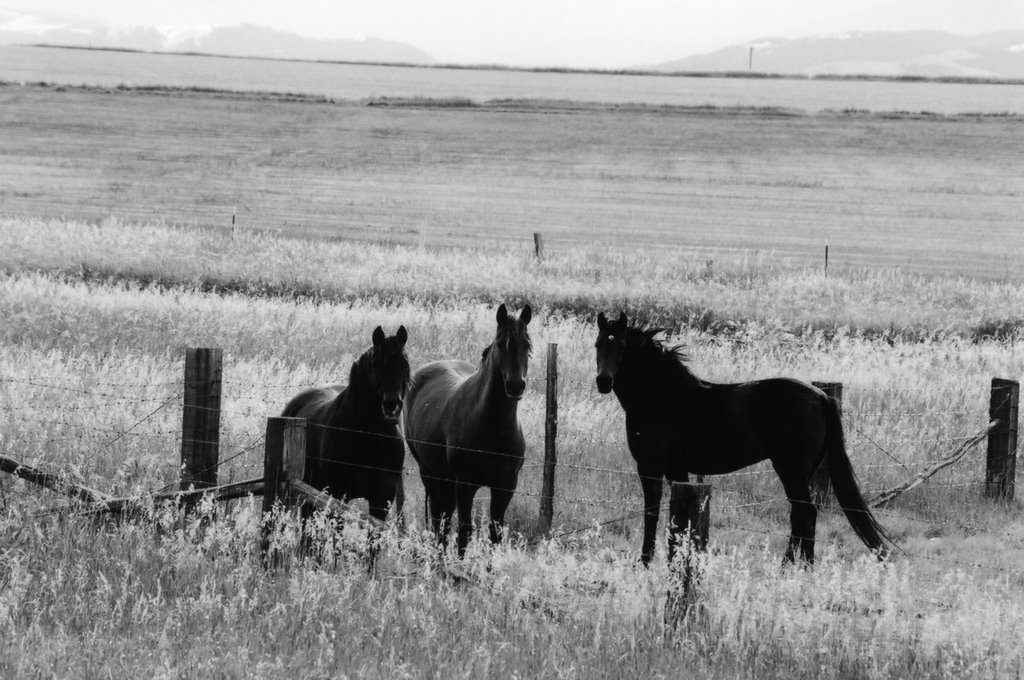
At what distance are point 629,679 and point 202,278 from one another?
2009 centimetres

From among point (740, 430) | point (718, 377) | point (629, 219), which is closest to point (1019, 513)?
point (740, 430)

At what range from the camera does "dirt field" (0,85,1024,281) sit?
37906mm

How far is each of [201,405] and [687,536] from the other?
12.7ft

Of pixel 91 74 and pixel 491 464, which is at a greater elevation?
pixel 91 74

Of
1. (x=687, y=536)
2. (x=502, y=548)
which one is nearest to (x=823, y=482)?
(x=502, y=548)

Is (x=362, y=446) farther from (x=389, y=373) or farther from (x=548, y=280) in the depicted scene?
(x=548, y=280)

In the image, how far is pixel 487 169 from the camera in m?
50.6

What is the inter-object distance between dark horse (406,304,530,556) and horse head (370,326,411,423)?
0.66 metres

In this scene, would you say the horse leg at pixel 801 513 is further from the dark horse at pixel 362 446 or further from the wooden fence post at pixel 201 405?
the wooden fence post at pixel 201 405

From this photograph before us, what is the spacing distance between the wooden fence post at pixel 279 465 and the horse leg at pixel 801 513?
3.48 meters

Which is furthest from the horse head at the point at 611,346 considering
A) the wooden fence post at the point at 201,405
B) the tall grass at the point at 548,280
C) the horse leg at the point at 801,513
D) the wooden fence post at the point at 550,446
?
the tall grass at the point at 548,280

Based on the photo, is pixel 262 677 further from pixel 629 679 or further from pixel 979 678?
pixel 979 678

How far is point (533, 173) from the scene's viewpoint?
50.2m

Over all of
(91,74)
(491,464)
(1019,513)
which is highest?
(91,74)
